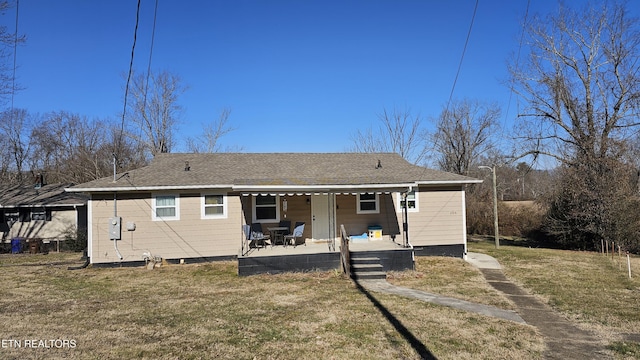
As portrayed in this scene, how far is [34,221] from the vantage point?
1956cm

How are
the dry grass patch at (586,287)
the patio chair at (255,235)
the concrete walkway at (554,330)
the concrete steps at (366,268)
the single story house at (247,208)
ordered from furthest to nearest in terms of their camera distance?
1. the single story house at (247,208)
2. the patio chair at (255,235)
3. the concrete steps at (366,268)
4. the dry grass patch at (586,287)
5. the concrete walkway at (554,330)

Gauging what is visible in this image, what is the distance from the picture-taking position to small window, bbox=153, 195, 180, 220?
43.6 feet

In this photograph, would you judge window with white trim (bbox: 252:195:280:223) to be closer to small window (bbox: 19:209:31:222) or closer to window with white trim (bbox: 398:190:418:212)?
window with white trim (bbox: 398:190:418:212)

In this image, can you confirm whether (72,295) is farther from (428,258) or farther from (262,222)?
(428,258)

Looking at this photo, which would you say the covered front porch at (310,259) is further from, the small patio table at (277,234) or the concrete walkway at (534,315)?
the concrete walkway at (534,315)

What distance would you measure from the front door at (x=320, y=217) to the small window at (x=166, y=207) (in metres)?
4.96

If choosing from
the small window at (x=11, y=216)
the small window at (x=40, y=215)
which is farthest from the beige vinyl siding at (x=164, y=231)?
the small window at (x=11, y=216)

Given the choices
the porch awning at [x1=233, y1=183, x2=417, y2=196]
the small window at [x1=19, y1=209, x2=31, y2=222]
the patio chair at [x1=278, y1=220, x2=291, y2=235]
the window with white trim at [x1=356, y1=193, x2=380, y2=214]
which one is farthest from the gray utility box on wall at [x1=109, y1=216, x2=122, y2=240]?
the small window at [x1=19, y1=209, x2=31, y2=222]

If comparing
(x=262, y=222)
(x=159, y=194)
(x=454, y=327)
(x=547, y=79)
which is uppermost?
(x=547, y=79)

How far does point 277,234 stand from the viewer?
533 inches

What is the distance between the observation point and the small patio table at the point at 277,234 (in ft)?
43.7

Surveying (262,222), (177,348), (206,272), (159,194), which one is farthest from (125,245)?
(177,348)

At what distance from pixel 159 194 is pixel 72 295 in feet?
16.0

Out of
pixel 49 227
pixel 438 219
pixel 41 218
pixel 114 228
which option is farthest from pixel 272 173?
pixel 41 218
